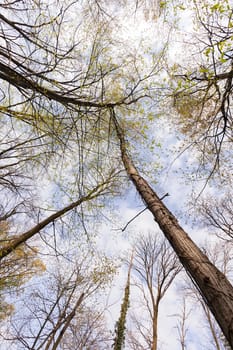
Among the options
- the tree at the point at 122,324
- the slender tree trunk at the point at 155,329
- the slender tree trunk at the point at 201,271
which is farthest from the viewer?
the tree at the point at 122,324

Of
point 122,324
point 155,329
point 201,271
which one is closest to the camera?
point 201,271

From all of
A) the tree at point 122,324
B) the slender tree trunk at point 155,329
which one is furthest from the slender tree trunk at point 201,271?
the tree at point 122,324

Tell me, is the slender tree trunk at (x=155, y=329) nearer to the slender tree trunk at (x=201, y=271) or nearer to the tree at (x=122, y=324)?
the tree at (x=122, y=324)

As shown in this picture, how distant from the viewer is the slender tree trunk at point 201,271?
1.45 meters

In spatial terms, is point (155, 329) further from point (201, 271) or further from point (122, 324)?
point (201, 271)

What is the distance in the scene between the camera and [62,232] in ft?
14.4

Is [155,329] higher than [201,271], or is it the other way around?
[201,271]

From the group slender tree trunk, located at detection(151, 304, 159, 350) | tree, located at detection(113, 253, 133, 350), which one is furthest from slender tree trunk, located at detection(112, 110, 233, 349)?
tree, located at detection(113, 253, 133, 350)

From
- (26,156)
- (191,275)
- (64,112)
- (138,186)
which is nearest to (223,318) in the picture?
(191,275)

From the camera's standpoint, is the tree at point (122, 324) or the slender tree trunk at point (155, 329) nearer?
the slender tree trunk at point (155, 329)

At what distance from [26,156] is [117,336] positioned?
11898 millimetres

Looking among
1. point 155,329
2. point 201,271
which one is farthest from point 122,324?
point 201,271

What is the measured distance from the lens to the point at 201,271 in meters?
1.81

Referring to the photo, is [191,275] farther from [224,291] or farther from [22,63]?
[22,63]
